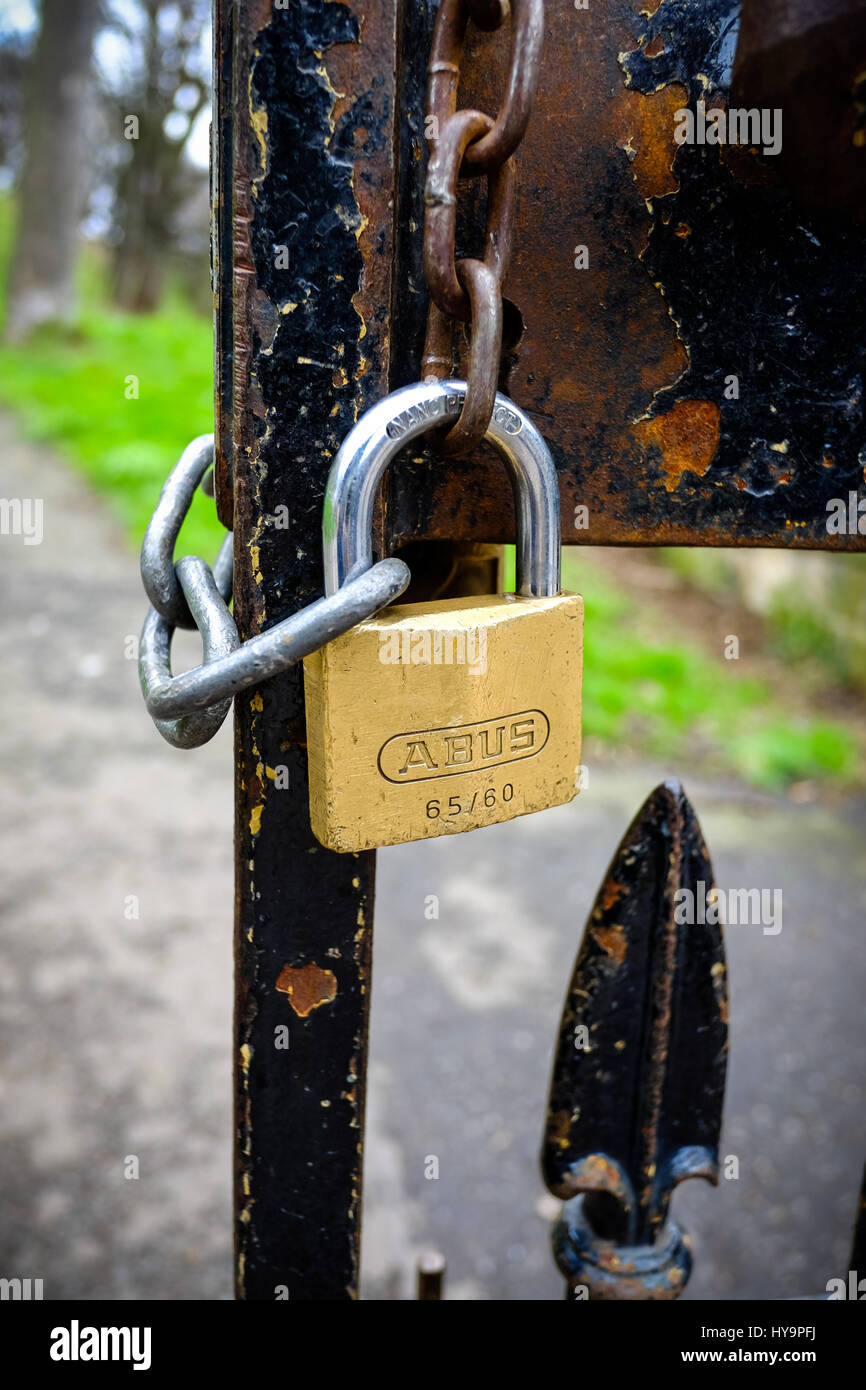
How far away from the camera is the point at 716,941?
0.62m

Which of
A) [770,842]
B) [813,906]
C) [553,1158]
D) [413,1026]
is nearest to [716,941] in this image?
[553,1158]

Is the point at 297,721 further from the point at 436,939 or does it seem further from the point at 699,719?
the point at 699,719

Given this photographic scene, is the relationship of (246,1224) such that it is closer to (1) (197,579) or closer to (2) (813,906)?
(1) (197,579)

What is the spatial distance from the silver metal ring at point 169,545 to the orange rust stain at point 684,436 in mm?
228

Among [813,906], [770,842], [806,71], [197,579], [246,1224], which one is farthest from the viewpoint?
[770,842]

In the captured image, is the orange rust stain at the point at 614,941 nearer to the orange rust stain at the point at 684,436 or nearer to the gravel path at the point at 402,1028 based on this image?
the orange rust stain at the point at 684,436

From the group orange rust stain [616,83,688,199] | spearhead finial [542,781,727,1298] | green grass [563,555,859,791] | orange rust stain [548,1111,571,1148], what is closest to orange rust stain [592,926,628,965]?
spearhead finial [542,781,727,1298]

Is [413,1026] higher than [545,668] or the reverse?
the reverse

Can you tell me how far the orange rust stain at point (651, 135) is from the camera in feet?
1.54

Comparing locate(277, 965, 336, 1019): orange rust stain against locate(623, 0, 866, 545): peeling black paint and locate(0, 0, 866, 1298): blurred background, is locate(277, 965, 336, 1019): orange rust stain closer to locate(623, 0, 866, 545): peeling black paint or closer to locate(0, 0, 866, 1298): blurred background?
locate(623, 0, 866, 545): peeling black paint

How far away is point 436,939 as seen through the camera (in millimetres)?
2322

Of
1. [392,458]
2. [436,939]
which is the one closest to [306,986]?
[392,458]
